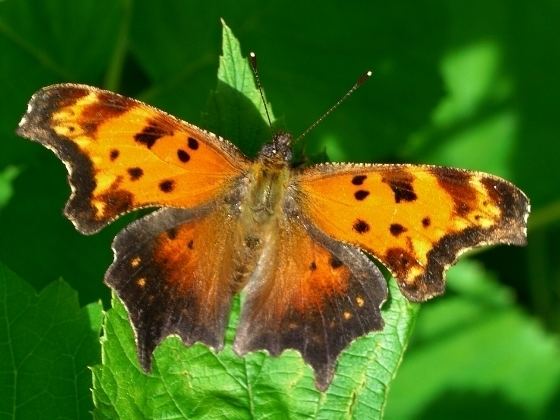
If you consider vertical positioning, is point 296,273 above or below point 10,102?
below

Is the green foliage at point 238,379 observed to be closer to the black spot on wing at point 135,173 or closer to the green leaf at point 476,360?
the black spot on wing at point 135,173

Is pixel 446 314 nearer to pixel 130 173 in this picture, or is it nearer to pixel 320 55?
pixel 320 55

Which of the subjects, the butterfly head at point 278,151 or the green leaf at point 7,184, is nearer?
the butterfly head at point 278,151

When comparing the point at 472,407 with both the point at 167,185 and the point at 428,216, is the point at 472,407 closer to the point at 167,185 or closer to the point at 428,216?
the point at 428,216

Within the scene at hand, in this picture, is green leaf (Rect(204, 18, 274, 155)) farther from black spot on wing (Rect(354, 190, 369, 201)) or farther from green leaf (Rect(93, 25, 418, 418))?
black spot on wing (Rect(354, 190, 369, 201))

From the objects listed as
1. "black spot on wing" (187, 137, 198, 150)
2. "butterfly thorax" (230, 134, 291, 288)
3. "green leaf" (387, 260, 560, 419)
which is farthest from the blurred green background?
"black spot on wing" (187, 137, 198, 150)

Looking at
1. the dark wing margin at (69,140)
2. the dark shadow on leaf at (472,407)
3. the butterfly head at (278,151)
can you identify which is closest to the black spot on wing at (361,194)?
the butterfly head at (278,151)

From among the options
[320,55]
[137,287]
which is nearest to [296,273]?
[137,287]
